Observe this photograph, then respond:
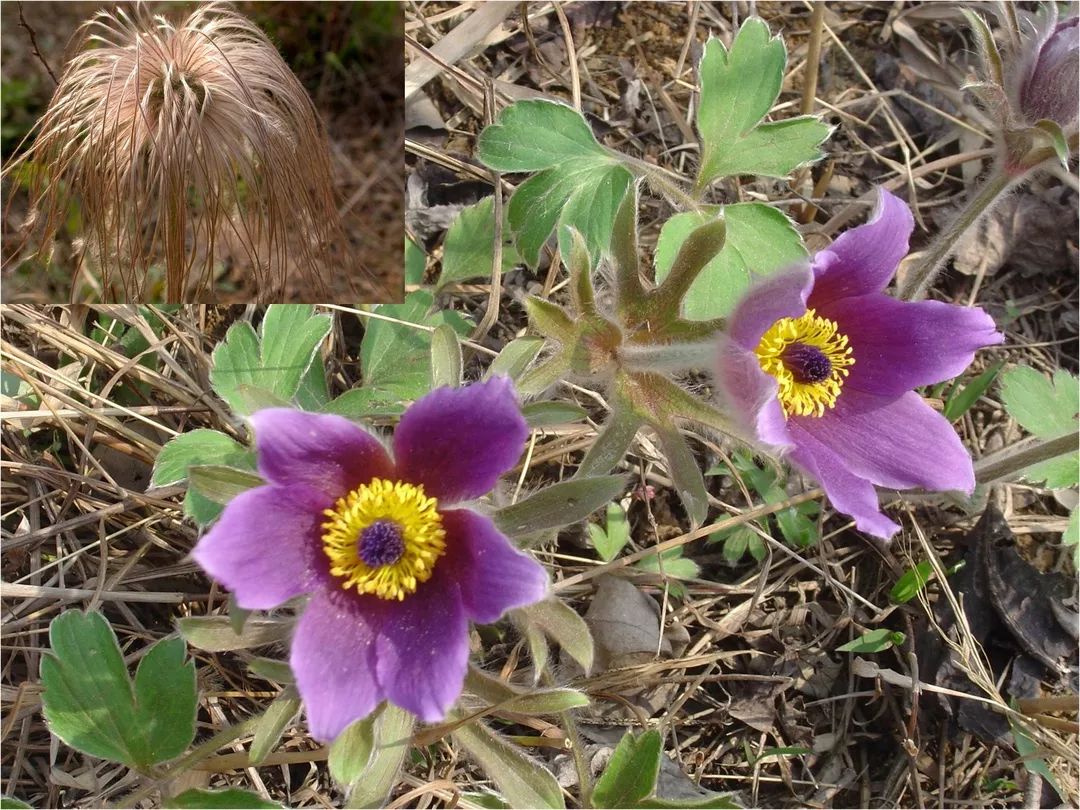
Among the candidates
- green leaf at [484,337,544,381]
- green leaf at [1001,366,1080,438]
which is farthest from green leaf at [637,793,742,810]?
green leaf at [1001,366,1080,438]

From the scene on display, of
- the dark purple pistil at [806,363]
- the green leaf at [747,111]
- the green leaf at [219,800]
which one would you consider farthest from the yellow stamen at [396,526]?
the green leaf at [747,111]

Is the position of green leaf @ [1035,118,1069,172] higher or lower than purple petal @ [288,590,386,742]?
higher

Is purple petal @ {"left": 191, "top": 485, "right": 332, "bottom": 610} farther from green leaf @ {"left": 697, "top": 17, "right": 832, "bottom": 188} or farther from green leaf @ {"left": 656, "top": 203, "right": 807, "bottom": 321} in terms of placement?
green leaf @ {"left": 697, "top": 17, "right": 832, "bottom": 188}

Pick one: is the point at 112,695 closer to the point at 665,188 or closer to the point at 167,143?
the point at 167,143

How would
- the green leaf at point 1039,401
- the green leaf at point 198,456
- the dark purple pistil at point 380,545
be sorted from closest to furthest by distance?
the dark purple pistil at point 380,545, the green leaf at point 198,456, the green leaf at point 1039,401

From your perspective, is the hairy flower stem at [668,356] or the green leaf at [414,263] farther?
the green leaf at [414,263]

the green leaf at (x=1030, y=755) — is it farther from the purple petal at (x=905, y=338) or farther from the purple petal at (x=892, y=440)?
the purple petal at (x=905, y=338)
